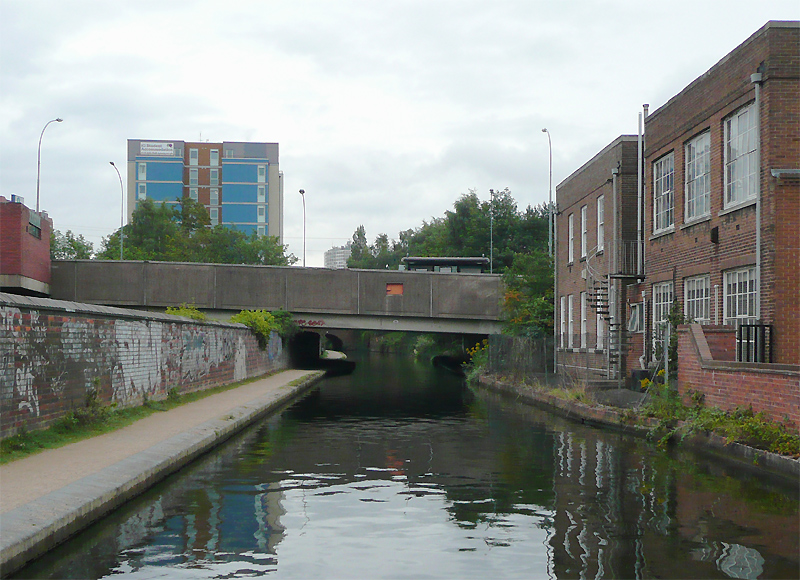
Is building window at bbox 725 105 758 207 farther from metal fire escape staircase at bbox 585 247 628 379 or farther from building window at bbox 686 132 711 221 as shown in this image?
metal fire escape staircase at bbox 585 247 628 379

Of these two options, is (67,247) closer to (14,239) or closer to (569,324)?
(14,239)

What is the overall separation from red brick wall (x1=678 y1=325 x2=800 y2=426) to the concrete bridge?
91.2ft

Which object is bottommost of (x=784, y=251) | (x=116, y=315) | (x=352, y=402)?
(x=352, y=402)

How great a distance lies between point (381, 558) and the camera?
718 cm

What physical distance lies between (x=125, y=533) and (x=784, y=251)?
1451 centimetres

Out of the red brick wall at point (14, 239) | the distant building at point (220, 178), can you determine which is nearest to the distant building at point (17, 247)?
the red brick wall at point (14, 239)

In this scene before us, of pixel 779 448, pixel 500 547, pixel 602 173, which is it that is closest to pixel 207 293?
pixel 602 173

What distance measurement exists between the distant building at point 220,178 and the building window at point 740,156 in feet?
320

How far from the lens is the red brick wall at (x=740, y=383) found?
1323 centimetres

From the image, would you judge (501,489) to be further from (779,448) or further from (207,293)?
(207,293)

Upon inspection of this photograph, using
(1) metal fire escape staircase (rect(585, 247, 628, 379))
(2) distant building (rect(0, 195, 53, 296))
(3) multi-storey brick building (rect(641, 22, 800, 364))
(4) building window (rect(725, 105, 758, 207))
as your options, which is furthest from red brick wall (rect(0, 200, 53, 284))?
(4) building window (rect(725, 105, 758, 207))

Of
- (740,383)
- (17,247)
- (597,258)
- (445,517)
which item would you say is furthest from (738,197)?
(17,247)

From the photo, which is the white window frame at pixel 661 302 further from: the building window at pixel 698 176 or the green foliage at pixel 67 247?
the green foliage at pixel 67 247

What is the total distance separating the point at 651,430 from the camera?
1645 cm
